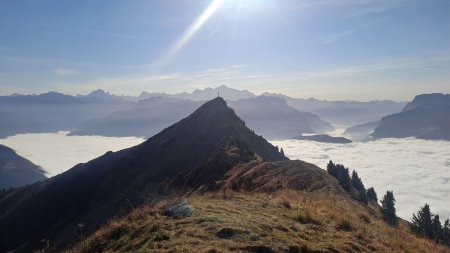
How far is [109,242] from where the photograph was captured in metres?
17.4

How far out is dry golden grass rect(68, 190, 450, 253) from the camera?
1459 cm

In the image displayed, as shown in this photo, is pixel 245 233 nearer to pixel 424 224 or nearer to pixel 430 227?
pixel 430 227

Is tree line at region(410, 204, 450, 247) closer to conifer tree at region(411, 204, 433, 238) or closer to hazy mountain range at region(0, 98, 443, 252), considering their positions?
conifer tree at region(411, 204, 433, 238)

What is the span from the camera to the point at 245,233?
51.1 feet

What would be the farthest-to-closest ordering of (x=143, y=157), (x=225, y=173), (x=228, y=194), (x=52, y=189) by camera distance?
(x=52, y=189) → (x=143, y=157) → (x=225, y=173) → (x=228, y=194)

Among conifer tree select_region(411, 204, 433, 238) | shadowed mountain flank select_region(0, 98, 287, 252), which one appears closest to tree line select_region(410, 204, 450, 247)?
conifer tree select_region(411, 204, 433, 238)

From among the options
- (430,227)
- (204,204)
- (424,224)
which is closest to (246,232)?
(204,204)

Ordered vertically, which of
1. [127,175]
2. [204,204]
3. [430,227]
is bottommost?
[430,227]

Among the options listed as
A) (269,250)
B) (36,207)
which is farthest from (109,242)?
(36,207)

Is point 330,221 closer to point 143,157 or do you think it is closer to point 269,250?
point 269,250

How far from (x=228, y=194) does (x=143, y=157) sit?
378 feet

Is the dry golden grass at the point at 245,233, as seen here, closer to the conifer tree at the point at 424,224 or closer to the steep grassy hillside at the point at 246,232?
the steep grassy hillside at the point at 246,232

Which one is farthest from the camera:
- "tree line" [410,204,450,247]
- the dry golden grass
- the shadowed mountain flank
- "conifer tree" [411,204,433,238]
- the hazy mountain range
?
the shadowed mountain flank

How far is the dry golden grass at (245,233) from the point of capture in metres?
14.6
